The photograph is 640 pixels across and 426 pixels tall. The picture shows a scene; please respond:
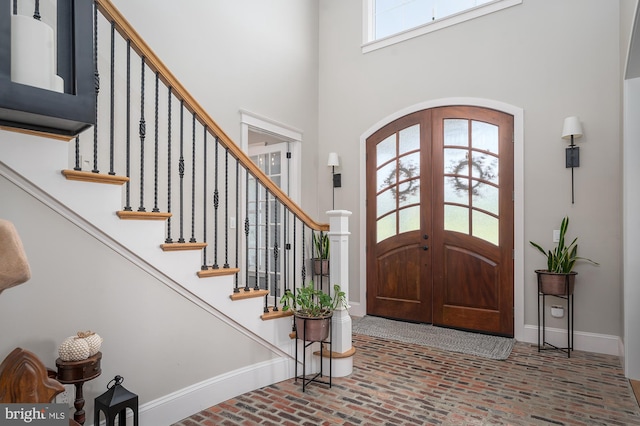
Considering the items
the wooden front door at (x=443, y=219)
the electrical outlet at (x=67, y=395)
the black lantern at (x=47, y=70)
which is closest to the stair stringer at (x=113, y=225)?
the electrical outlet at (x=67, y=395)

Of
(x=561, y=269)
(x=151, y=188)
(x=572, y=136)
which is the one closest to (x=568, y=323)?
(x=561, y=269)

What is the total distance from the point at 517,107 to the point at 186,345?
3675 mm

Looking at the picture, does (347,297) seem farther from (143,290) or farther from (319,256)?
(319,256)

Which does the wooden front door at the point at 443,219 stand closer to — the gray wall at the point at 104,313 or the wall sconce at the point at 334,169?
the wall sconce at the point at 334,169

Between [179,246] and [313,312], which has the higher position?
[179,246]

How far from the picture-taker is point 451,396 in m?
2.53

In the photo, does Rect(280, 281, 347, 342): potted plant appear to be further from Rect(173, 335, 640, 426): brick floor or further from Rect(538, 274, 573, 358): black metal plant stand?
Rect(538, 274, 573, 358): black metal plant stand

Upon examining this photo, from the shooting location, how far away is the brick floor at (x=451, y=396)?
2236 mm

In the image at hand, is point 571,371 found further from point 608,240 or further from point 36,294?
point 36,294

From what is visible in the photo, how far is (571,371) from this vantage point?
2.94 metres

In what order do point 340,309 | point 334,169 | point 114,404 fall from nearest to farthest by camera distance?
point 114,404
point 340,309
point 334,169

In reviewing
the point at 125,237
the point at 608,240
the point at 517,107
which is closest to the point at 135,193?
the point at 125,237

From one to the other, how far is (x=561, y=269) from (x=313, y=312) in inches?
92.6

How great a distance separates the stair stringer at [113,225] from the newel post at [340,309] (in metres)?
0.56
